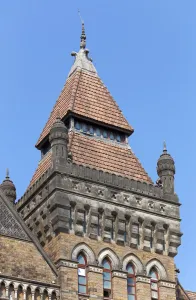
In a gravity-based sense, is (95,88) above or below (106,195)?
above

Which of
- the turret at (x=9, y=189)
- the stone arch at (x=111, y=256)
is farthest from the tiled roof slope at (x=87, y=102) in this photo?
the stone arch at (x=111, y=256)

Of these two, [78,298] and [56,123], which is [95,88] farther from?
[78,298]

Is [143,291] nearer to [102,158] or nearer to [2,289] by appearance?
[2,289]

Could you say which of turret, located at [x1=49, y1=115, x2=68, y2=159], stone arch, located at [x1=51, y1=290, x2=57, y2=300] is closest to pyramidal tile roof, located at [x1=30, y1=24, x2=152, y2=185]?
turret, located at [x1=49, y1=115, x2=68, y2=159]

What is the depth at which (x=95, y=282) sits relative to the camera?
41.3 metres

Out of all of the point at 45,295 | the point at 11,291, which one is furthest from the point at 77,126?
the point at 11,291

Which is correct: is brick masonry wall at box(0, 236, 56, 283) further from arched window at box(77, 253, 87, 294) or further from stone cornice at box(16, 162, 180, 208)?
stone cornice at box(16, 162, 180, 208)

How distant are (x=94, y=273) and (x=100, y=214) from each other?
120 inches

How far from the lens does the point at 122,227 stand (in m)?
43.5

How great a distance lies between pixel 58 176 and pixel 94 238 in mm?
3257

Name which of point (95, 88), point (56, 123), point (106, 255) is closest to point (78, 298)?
point (106, 255)

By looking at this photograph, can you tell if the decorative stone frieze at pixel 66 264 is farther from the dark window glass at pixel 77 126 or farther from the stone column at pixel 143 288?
the dark window glass at pixel 77 126

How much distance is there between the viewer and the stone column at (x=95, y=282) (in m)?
41.0

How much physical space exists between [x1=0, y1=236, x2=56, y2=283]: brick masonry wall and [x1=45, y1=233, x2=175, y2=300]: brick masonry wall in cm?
82
